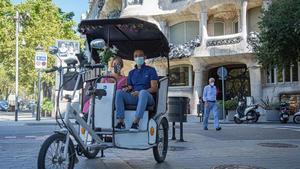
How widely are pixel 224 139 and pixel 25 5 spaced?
33478mm

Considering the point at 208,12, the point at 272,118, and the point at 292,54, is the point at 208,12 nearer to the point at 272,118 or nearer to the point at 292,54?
the point at 272,118

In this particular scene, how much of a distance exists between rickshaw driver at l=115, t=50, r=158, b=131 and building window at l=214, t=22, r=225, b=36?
25026 mm

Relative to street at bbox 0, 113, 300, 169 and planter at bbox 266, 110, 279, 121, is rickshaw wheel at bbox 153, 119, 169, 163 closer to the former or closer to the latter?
street at bbox 0, 113, 300, 169

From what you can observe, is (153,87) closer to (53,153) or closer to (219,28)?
(53,153)

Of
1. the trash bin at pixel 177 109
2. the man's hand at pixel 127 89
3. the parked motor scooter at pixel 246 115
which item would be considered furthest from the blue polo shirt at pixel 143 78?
the parked motor scooter at pixel 246 115

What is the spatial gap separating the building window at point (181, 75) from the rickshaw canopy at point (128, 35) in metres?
23.2

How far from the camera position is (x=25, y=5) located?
133 ft

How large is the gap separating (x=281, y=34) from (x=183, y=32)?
16353 millimetres

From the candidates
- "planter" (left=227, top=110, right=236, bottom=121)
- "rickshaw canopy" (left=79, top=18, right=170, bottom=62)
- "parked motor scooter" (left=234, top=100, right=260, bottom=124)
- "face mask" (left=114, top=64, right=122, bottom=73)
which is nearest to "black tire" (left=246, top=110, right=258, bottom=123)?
"parked motor scooter" (left=234, top=100, right=260, bottom=124)

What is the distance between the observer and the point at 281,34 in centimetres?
1695

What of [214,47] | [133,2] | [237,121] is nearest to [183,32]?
[214,47]

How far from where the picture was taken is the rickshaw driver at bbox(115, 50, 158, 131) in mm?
6707

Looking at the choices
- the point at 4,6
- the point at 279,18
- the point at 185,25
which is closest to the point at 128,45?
the point at 279,18

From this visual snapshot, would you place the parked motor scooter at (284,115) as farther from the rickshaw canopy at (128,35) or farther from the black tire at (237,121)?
the rickshaw canopy at (128,35)
